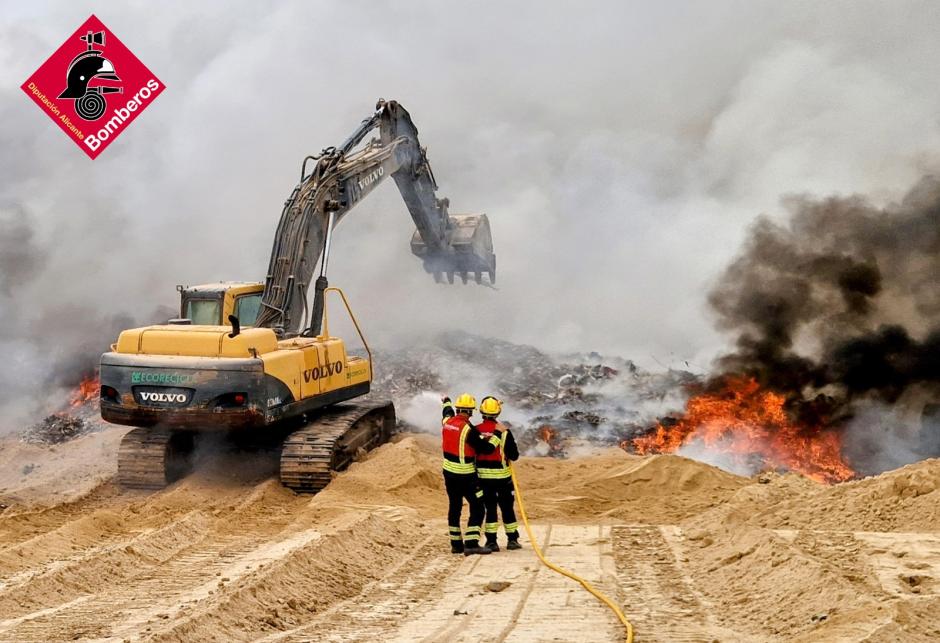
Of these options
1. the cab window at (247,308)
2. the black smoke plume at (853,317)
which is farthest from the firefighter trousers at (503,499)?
the black smoke plume at (853,317)

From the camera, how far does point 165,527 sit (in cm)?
962

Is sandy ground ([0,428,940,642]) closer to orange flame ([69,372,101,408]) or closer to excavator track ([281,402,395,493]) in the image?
excavator track ([281,402,395,493])

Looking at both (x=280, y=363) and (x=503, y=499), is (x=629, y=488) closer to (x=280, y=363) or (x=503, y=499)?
(x=503, y=499)

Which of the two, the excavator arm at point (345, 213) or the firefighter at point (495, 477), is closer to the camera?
the firefighter at point (495, 477)

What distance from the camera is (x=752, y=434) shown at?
14.4 m

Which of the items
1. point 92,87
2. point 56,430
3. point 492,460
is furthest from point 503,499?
point 92,87

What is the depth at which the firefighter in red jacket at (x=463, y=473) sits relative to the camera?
913 cm

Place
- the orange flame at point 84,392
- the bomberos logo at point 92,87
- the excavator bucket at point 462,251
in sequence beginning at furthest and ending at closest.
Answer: the bomberos logo at point 92,87 → the orange flame at point 84,392 → the excavator bucket at point 462,251

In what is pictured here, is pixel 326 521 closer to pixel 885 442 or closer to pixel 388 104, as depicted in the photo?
pixel 388 104

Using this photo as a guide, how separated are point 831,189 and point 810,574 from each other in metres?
17.9

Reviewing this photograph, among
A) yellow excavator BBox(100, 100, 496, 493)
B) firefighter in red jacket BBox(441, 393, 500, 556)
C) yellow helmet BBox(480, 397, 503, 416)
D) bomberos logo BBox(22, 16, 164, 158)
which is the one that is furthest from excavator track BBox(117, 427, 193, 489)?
bomberos logo BBox(22, 16, 164, 158)

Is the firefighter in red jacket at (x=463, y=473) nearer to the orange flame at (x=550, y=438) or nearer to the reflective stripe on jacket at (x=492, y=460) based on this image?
the reflective stripe on jacket at (x=492, y=460)

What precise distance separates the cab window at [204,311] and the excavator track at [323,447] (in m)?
1.82

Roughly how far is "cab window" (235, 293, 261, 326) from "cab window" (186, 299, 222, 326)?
245 mm
